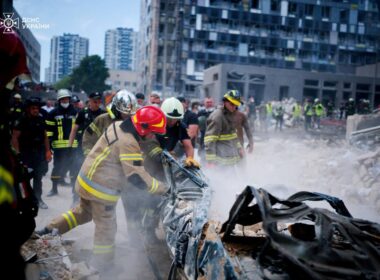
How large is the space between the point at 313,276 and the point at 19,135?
5.27 m

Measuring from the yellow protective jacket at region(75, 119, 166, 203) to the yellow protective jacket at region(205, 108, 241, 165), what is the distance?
8.42 ft

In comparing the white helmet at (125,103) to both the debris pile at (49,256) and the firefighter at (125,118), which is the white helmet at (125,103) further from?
the debris pile at (49,256)

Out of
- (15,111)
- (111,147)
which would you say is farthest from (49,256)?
(15,111)

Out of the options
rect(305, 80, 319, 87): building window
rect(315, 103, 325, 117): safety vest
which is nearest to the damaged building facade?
rect(305, 80, 319, 87): building window

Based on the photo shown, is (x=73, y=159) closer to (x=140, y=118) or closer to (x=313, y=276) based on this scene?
(x=140, y=118)

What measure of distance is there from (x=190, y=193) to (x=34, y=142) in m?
3.52

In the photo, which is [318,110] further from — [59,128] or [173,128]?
[173,128]

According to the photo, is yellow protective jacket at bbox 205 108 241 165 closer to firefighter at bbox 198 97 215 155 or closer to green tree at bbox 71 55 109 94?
firefighter at bbox 198 97 215 155

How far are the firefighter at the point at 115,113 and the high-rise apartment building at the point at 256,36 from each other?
144 feet

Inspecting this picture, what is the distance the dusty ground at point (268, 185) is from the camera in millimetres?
4133

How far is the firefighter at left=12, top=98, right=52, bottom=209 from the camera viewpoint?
19.2ft

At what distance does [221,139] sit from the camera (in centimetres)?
618

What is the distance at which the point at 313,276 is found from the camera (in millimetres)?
1732

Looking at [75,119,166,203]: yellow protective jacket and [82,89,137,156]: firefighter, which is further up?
[82,89,137,156]: firefighter
